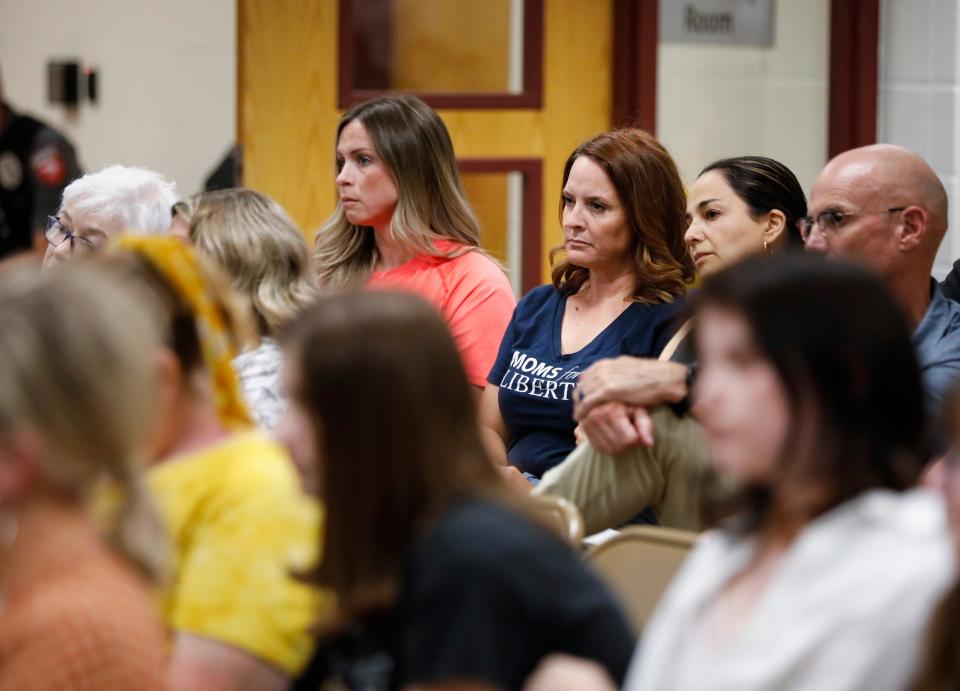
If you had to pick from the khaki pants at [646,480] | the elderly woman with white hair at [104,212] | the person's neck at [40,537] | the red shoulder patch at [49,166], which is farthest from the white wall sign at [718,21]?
the person's neck at [40,537]

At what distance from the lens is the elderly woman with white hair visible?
129 inches

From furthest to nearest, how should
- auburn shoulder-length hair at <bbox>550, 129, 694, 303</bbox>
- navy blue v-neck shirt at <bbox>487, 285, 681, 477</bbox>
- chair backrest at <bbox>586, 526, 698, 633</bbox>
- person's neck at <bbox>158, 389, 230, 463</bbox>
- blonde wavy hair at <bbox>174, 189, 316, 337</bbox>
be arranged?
1. auburn shoulder-length hair at <bbox>550, 129, 694, 303</bbox>
2. navy blue v-neck shirt at <bbox>487, 285, 681, 477</bbox>
3. blonde wavy hair at <bbox>174, 189, 316, 337</bbox>
4. chair backrest at <bbox>586, 526, 698, 633</bbox>
5. person's neck at <bbox>158, 389, 230, 463</bbox>

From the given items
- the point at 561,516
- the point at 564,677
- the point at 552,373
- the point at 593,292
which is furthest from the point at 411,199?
the point at 564,677

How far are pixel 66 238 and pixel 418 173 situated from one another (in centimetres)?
82

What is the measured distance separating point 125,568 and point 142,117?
316 cm

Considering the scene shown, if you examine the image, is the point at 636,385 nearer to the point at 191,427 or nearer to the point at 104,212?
the point at 191,427

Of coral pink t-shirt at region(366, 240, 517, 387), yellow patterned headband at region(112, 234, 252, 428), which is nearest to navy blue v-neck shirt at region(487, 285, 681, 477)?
coral pink t-shirt at region(366, 240, 517, 387)

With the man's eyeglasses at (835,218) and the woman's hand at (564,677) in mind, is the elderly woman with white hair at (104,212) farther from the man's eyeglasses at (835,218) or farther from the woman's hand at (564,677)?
the woman's hand at (564,677)

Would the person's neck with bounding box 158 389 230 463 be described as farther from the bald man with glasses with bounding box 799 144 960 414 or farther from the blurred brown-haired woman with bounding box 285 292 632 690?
the bald man with glasses with bounding box 799 144 960 414

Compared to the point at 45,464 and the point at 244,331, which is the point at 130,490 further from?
the point at 244,331

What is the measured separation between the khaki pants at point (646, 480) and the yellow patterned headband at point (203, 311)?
0.74 meters

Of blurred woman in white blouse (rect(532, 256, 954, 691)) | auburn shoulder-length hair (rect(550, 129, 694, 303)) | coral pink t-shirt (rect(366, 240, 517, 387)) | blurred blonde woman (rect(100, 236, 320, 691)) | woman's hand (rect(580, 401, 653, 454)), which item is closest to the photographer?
blurred woman in white blouse (rect(532, 256, 954, 691))

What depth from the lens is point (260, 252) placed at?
2643 millimetres

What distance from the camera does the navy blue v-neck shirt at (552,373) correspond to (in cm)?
294
